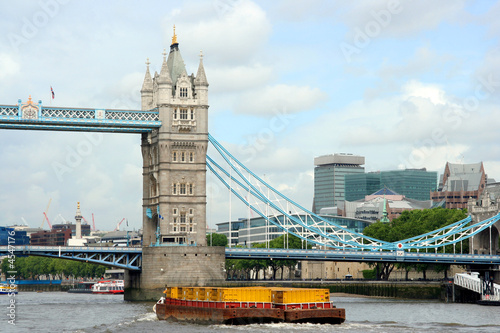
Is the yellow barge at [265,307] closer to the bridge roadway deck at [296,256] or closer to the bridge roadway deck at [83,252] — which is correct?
the bridge roadway deck at [83,252]

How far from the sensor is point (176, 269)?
113 metres

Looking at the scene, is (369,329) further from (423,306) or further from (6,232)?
(6,232)

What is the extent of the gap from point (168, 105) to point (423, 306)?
4108 cm

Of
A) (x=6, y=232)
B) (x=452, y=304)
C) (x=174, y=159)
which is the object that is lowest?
(x=452, y=304)

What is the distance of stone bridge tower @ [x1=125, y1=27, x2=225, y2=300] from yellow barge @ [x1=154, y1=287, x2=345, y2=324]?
41.7 metres

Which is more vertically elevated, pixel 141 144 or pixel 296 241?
pixel 141 144

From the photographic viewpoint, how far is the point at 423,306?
327 ft

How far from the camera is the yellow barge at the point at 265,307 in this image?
6681 cm

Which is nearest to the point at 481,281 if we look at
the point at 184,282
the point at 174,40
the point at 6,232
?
the point at 184,282

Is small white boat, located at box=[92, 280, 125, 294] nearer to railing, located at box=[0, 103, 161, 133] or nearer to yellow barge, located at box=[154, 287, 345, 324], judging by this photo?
railing, located at box=[0, 103, 161, 133]

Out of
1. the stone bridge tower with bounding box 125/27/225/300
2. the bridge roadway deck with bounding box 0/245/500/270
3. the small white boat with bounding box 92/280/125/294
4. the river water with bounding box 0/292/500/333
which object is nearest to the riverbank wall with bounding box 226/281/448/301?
the bridge roadway deck with bounding box 0/245/500/270

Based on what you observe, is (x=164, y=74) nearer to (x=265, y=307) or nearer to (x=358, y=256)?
(x=358, y=256)

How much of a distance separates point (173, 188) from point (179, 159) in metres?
3.81

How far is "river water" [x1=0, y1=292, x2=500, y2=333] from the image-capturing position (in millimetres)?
67062
